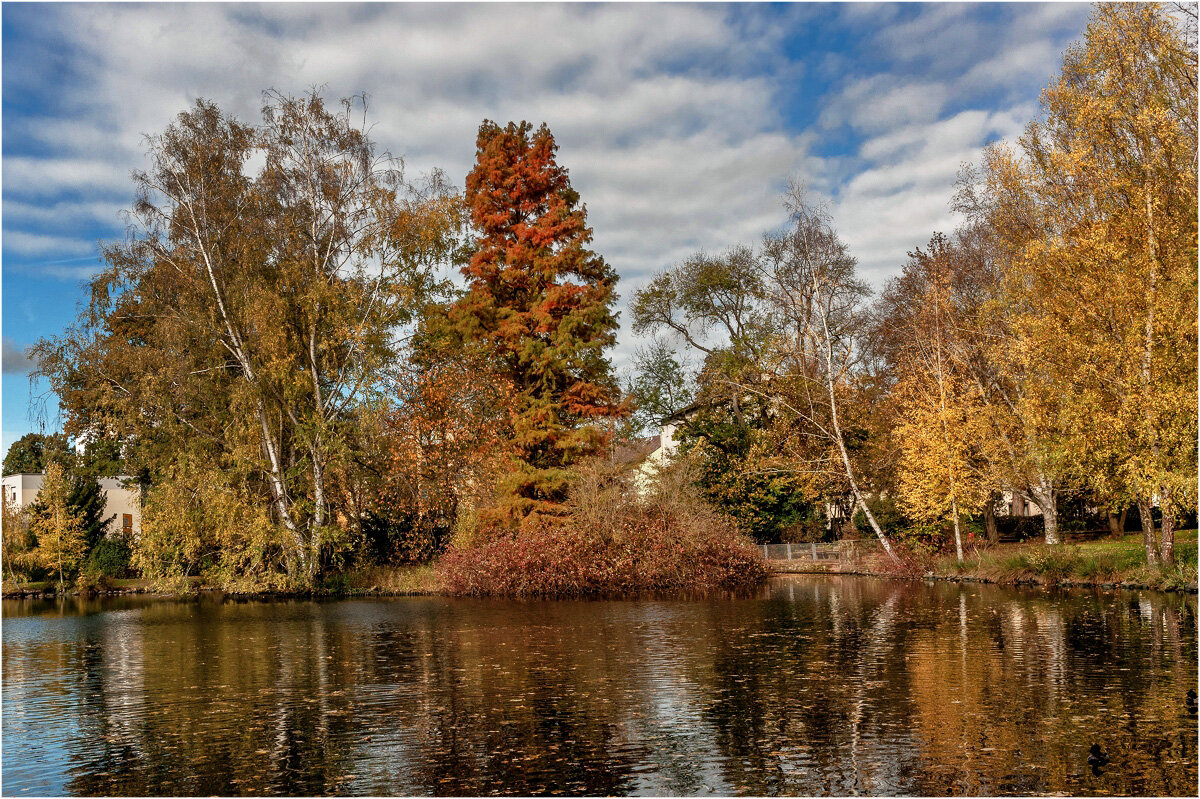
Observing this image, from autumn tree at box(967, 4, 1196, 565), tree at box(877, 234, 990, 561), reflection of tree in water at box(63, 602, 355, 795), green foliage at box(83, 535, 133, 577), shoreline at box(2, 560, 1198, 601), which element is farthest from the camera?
green foliage at box(83, 535, 133, 577)

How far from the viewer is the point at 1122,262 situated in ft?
85.2

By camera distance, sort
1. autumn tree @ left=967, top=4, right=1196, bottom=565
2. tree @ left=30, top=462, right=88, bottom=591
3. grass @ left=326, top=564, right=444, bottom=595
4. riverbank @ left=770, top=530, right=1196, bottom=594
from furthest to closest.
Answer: tree @ left=30, top=462, right=88, bottom=591, grass @ left=326, top=564, right=444, bottom=595, riverbank @ left=770, top=530, right=1196, bottom=594, autumn tree @ left=967, top=4, right=1196, bottom=565

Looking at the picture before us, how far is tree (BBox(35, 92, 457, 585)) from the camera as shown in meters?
35.3

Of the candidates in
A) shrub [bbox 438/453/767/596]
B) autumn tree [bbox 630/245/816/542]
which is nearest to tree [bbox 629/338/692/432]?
autumn tree [bbox 630/245/816/542]

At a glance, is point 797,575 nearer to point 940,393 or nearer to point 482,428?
point 940,393

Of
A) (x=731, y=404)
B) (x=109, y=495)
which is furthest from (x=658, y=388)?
(x=109, y=495)

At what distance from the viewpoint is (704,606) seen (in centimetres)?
2759

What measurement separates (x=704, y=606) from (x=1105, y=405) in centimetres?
1192

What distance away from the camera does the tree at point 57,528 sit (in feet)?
149

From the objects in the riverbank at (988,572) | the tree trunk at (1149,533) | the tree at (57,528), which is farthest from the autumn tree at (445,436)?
the tree trunk at (1149,533)

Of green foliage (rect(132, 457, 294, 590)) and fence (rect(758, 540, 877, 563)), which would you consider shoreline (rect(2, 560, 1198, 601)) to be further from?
green foliage (rect(132, 457, 294, 590))

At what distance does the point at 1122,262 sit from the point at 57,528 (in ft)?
144

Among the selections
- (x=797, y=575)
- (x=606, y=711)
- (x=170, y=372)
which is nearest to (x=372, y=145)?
(x=170, y=372)

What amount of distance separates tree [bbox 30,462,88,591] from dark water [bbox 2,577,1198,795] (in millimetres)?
23727
